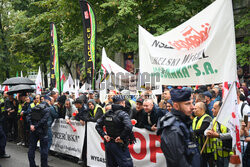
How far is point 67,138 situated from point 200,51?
5076mm

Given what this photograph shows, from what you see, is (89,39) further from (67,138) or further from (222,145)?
(222,145)

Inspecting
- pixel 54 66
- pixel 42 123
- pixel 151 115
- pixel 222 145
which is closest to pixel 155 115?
pixel 151 115

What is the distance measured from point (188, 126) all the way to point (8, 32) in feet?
86.1

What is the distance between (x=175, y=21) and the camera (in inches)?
591

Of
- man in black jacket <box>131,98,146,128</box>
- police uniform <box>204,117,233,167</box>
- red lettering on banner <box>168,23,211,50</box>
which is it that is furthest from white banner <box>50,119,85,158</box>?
police uniform <box>204,117,233,167</box>

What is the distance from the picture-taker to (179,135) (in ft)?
10.4

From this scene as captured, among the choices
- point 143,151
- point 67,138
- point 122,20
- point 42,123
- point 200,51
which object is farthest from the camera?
point 122,20

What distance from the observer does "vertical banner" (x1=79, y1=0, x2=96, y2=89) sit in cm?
962

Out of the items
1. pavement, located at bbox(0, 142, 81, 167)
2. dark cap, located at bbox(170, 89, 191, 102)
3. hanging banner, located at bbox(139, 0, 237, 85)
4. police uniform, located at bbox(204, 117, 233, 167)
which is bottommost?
pavement, located at bbox(0, 142, 81, 167)

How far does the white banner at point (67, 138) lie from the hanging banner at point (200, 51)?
318 cm

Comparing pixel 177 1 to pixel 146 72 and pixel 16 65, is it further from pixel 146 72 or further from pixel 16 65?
pixel 16 65

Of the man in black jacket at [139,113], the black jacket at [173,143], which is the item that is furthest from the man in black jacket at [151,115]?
the black jacket at [173,143]

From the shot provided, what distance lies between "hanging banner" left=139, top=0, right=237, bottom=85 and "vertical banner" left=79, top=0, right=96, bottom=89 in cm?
414

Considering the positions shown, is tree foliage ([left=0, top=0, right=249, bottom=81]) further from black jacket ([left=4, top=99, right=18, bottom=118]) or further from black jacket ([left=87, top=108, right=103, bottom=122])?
black jacket ([left=87, top=108, right=103, bottom=122])
